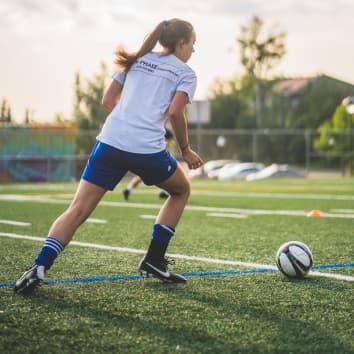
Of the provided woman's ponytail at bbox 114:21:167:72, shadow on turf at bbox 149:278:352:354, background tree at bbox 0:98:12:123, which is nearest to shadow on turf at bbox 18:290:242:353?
shadow on turf at bbox 149:278:352:354

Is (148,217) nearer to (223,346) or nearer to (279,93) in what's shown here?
(223,346)

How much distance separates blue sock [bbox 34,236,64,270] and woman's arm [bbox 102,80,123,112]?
972 mm

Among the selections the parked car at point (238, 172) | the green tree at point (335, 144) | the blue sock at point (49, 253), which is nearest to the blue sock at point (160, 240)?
the blue sock at point (49, 253)

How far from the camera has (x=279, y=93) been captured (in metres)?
78.6

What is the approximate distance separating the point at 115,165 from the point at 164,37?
87 cm

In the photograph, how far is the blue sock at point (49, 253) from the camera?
439 centimetres

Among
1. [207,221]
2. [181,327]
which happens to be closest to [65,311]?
[181,327]

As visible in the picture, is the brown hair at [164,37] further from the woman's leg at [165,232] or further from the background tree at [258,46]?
the background tree at [258,46]

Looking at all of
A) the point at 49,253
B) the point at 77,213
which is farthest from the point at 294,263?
the point at 49,253

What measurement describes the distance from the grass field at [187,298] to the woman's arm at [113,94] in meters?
1.16

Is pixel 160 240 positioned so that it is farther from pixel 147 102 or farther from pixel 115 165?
pixel 147 102

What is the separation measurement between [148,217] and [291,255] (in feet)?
16.8

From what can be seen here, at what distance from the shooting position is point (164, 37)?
4.62 meters

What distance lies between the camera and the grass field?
323 centimetres
